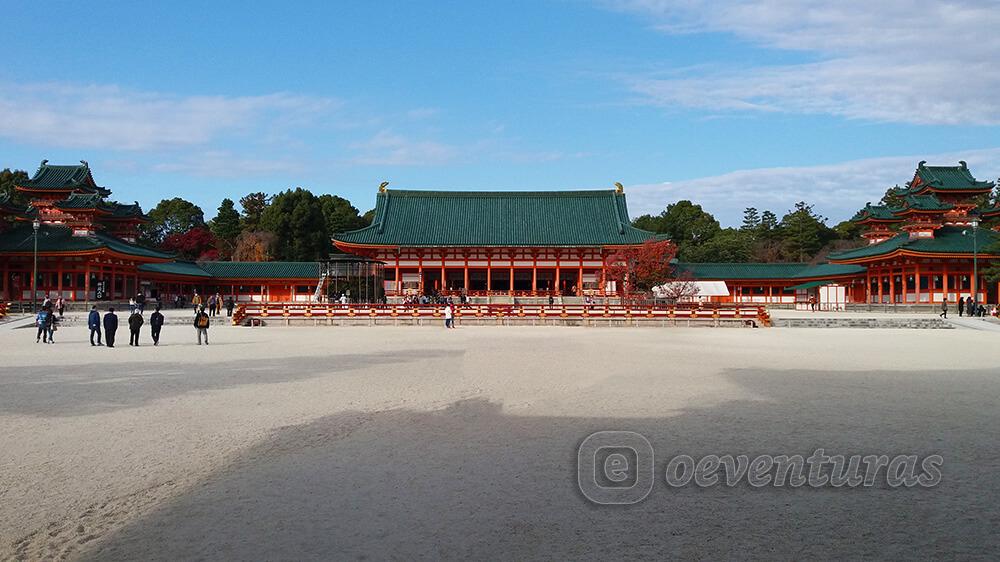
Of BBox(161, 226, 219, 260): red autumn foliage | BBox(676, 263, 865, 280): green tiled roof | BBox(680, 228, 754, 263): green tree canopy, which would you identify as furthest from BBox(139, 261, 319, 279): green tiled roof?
BBox(680, 228, 754, 263): green tree canopy

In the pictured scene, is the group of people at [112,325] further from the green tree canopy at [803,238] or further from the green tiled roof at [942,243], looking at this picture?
the green tree canopy at [803,238]

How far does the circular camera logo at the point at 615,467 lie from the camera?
Result: 17.8ft

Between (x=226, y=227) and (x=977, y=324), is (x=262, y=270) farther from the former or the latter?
(x=977, y=324)

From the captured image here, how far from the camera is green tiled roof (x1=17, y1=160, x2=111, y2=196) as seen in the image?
4156cm

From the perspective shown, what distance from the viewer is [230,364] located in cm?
1377

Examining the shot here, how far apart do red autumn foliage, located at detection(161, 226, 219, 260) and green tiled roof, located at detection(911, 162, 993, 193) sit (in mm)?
60153

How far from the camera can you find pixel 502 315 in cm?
3055

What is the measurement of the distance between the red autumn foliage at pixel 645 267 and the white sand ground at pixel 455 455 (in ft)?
77.8

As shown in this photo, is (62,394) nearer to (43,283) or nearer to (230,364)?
(230,364)

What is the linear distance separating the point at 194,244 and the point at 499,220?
3648 cm

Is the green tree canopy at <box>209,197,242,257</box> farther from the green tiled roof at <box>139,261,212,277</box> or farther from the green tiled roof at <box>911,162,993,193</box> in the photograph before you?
the green tiled roof at <box>911,162,993,193</box>

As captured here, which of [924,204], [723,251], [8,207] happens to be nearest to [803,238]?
[723,251]

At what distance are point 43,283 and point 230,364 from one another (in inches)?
1287

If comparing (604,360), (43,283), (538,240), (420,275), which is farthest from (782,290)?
(43,283)
